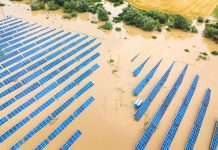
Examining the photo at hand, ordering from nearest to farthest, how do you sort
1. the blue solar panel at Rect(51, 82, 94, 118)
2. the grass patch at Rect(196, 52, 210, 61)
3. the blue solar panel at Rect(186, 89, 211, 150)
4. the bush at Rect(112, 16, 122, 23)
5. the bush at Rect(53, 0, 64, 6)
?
the blue solar panel at Rect(186, 89, 211, 150) < the blue solar panel at Rect(51, 82, 94, 118) < the grass patch at Rect(196, 52, 210, 61) < the bush at Rect(112, 16, 122, 23) < the bush at Rect(53, 0, 64, 6)

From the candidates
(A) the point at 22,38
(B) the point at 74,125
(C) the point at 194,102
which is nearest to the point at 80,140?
(B) the point at 74,125

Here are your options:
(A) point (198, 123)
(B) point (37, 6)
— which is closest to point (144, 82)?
(A) point (198, 123)

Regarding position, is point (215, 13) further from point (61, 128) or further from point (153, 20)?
point (61, 128)

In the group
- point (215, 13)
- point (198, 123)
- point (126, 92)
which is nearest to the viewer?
point (198, 123)

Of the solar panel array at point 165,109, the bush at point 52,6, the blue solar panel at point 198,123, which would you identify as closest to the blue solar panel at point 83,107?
the solar panel array at point 165,109

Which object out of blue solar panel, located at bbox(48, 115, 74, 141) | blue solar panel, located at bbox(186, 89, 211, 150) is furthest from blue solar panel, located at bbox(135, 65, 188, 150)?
blue solar panel, located at bbox(48, 115, 74, 141)

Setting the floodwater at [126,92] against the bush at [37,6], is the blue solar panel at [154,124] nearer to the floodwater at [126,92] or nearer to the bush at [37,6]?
the floodwater at [126,92]

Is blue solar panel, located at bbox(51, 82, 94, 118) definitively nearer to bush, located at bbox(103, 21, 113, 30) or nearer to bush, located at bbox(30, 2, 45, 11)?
bush, located at bbox(103, 21, 113, 30)
